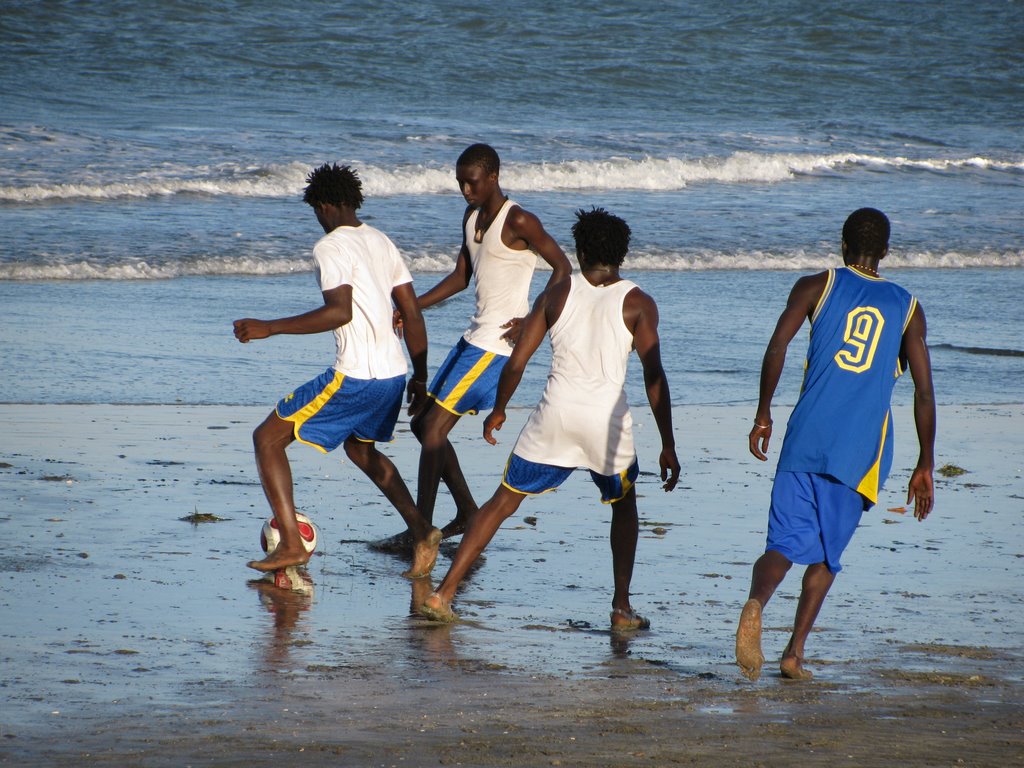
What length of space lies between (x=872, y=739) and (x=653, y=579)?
73.6 inches

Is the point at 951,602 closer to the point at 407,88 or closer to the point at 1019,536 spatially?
the point at 1019,536

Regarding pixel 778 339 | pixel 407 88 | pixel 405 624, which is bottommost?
pixel 405 624

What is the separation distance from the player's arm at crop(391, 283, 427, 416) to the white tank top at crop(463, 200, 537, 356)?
28cm

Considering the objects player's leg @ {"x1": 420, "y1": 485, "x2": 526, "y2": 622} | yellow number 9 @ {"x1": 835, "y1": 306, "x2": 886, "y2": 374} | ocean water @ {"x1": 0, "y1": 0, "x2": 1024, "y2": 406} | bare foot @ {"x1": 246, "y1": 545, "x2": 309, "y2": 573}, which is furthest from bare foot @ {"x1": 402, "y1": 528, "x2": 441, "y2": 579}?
ocean water @ {"x1": 0, "y1": 0, "x2": 1024, "y2": 406}

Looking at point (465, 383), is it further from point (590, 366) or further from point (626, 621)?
point (626, 621)

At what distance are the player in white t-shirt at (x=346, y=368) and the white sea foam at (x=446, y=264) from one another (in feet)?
27.5

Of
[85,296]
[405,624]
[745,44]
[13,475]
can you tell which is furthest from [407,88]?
[405,624]

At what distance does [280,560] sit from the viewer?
5434 mm

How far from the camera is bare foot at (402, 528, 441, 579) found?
5.67m

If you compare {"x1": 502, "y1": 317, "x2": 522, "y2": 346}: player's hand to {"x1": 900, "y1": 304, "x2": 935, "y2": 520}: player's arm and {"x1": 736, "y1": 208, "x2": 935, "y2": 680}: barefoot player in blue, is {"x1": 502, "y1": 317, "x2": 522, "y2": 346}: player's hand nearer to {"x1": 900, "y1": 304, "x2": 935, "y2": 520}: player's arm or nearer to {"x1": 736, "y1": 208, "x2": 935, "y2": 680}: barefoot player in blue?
{"x1": 736, "y1": 208, "x2": 935, "y2": 680}: barefoot player in blue

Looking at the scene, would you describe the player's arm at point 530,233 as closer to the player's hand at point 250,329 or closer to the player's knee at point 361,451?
the player's knee at point 361,451

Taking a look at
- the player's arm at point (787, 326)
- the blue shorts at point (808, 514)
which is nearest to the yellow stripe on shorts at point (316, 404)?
the player's arm at point (787, 326)

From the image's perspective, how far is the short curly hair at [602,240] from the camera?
4.94 meters

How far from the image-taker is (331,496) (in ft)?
22.7
